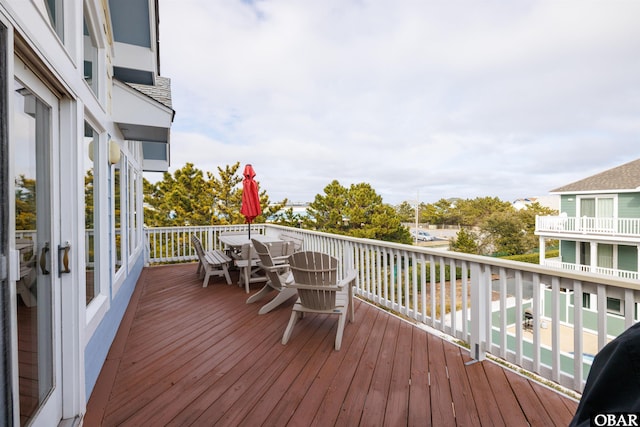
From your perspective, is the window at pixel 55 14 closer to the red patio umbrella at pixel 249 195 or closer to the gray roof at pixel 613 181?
the red patio umbrella at pixel 249 195

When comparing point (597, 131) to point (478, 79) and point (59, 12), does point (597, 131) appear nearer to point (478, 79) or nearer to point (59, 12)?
point (478, 79)

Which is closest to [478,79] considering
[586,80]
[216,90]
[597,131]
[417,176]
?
[586,80]

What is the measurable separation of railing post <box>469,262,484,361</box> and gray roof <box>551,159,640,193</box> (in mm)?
16019

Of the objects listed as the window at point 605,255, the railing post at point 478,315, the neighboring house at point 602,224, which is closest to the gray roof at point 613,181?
the neighboring house at point 602,224

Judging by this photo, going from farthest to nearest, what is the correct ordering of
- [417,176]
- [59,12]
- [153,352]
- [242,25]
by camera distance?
[417,176], [242,25], [153,352], [59,12]

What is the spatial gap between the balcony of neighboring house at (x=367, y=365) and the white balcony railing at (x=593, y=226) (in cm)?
1523

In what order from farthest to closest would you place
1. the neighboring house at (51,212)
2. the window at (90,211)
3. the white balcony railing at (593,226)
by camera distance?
the white balcony railing at (593,226) → the window at (90,211) → the neighboring house at (51,212)

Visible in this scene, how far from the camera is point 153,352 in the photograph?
284 cm

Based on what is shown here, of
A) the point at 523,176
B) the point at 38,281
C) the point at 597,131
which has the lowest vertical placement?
the point at 38,281

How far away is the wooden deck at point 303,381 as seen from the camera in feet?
6.30

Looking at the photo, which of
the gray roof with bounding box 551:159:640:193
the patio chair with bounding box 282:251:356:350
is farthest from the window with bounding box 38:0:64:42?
the gray roof with bounding box 551:159:640:193

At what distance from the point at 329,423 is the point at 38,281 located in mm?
1811

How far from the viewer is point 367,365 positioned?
2559 mm

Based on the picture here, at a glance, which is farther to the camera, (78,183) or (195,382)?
(195,382)
